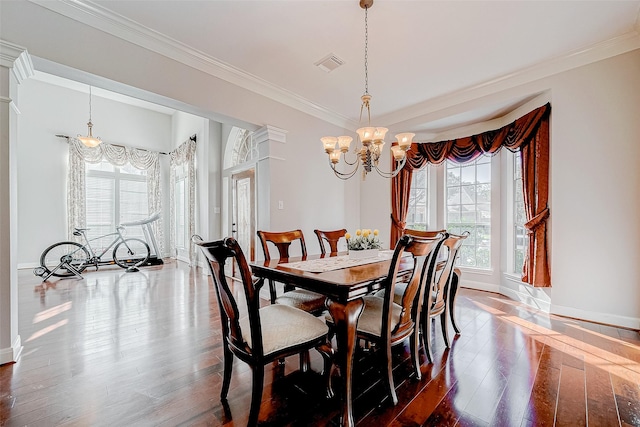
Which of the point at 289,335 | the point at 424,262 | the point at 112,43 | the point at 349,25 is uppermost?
the point at 349,25

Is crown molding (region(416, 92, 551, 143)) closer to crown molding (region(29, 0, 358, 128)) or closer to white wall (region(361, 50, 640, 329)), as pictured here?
white wall (region(361, 50, 640, 329))

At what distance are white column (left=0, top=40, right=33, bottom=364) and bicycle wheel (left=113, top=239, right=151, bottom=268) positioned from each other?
4004 millimetres

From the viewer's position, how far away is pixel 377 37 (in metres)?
2.65

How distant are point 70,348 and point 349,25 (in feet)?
12.4

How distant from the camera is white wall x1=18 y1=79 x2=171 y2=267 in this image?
548cm

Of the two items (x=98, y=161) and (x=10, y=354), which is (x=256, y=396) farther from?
(x=98, y=161)

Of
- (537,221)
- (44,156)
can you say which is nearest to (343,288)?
(537,221)

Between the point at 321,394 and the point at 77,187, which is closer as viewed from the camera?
the point at 321,394

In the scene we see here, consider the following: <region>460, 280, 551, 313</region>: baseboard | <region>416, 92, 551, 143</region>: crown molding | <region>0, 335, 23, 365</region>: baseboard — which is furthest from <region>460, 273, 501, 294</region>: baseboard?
<region>0, 335, 23, 365</region>: baseboard

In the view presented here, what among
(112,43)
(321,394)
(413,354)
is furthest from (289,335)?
(112,43)

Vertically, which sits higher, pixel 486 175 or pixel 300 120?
pixel 300 120

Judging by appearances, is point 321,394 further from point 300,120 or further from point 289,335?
point 300,120

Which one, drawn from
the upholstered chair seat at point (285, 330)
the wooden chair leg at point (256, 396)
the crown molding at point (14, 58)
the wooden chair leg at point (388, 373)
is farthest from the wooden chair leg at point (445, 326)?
the crown molding at point (14, 58)

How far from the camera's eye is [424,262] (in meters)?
1.77
